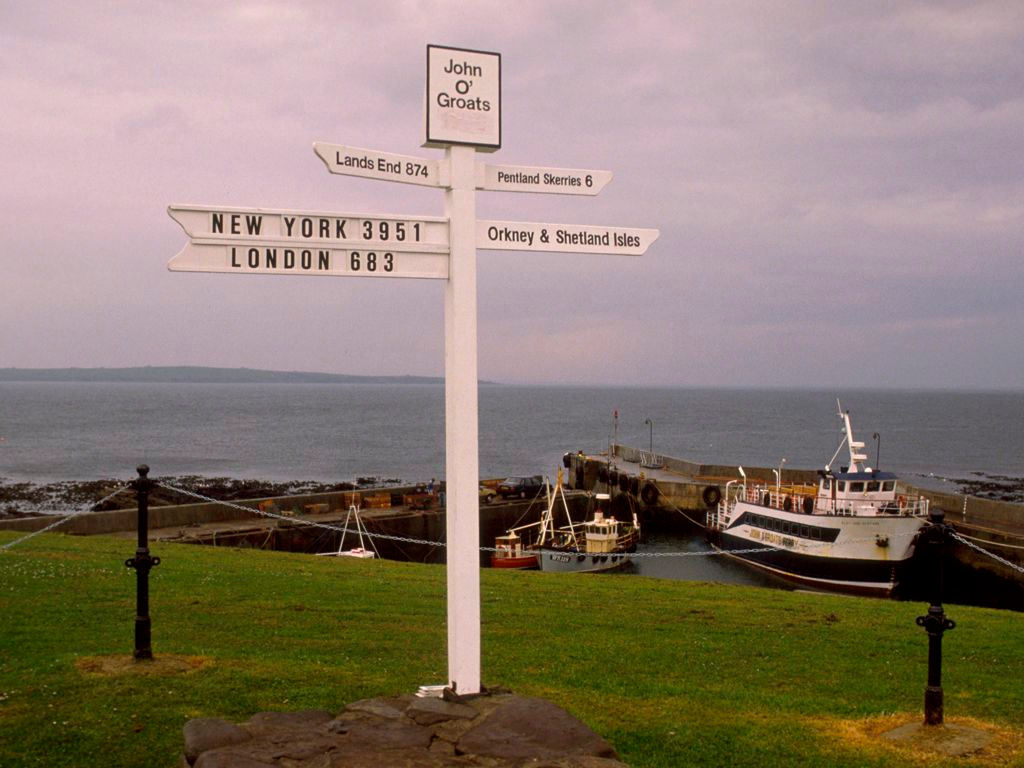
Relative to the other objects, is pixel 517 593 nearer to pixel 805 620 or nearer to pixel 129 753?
pixel 805 620

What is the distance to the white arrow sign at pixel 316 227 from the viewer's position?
6230 mm

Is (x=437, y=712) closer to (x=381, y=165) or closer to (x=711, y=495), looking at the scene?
(x=381, y=165)

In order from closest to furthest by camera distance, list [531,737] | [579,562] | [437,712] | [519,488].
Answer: [531,737], [437,712], [579,562], [519,488]

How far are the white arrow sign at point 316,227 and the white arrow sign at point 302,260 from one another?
0.16 ft

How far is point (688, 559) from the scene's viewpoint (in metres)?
40.8

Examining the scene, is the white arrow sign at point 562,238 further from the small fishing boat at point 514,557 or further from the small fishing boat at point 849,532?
the small fishing boat at point 514,557

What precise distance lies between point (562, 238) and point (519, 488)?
4151cm

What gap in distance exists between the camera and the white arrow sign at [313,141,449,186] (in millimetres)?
6527

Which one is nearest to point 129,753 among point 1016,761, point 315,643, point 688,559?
point 315,643

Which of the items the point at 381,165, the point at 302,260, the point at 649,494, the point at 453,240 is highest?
the point at 381,165

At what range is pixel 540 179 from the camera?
7195 mm

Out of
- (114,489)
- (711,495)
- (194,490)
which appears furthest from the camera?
(194,490)

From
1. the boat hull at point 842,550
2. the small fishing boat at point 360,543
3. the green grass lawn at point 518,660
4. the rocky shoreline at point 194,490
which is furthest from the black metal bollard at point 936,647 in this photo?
the rocky shoreline at point 194,490

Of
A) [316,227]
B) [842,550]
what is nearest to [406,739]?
[316,227]
